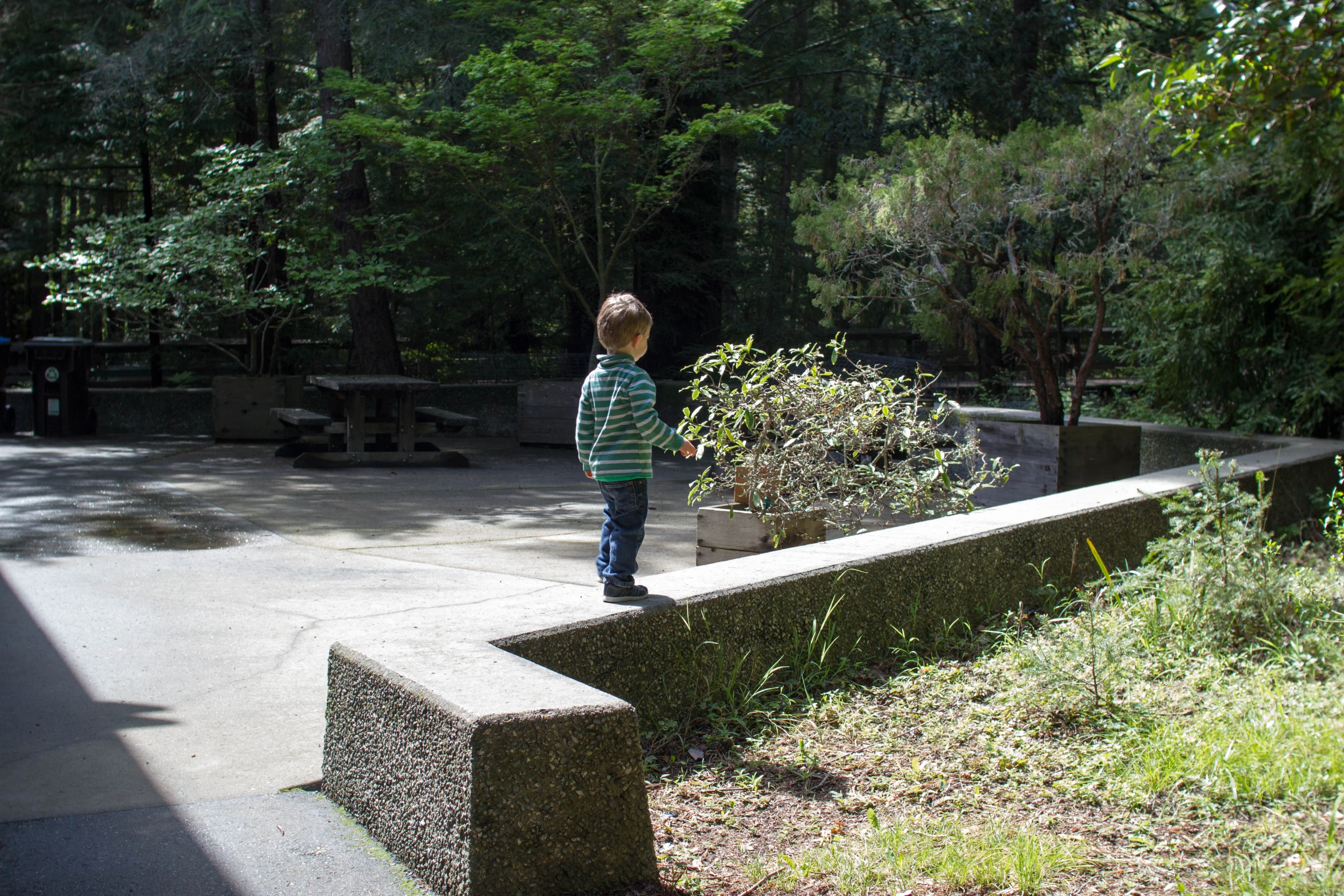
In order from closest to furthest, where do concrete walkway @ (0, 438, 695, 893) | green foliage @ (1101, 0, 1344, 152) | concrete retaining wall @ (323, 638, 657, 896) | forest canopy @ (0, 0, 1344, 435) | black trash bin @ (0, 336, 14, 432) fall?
concrete retaining wall @ (323, 638, 657, 896) → concrete walkway @ (0, 438, 695, 893) → green foliage @ (1101, 0, 1344, 152) → forest canopy @ (0, 0, 1344, 435) → black trash bin @ (0, 336, 14, 432)

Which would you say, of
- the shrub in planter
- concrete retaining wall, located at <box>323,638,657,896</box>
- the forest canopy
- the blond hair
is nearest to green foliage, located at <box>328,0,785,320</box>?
the forest canopy

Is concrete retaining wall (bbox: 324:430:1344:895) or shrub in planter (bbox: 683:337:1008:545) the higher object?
shrub in planter (bbox: 683:337:1008:545)

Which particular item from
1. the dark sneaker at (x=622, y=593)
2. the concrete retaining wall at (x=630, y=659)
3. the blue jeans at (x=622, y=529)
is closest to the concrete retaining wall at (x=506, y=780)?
the concrete retaining wall at (x=630, y=659)

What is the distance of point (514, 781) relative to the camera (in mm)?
2496

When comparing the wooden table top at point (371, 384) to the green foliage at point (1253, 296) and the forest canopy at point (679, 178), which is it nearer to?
the forest canopy at point (679, 178)

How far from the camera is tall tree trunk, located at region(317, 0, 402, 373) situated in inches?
662

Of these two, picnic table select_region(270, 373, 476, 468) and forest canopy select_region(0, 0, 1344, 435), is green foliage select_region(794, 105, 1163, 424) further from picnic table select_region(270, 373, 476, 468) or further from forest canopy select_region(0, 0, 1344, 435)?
picnic table select_region(270, 373, 476, 468)

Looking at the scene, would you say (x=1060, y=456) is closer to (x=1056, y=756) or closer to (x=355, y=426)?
(x=1056, y=756)

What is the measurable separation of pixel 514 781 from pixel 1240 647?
3233 mm

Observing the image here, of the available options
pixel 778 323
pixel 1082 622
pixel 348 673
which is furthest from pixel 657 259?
pixel 348 673

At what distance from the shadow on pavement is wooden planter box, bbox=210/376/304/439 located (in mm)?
12822

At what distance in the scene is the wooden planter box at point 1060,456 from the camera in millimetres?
9898

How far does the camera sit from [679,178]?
1656cm

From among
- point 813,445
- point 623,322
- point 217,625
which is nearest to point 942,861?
point 623,322
